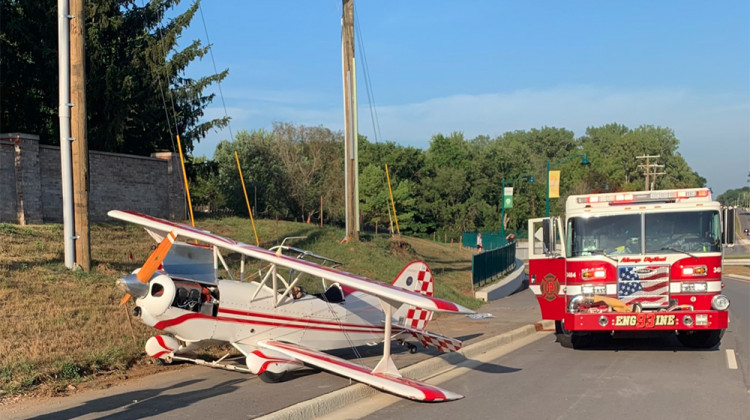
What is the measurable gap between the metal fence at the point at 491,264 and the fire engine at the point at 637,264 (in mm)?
12034

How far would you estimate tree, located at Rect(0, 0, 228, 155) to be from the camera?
25.1 m

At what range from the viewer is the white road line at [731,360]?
9.89 meters

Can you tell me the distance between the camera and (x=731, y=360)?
411 inches

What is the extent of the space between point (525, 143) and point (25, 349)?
119 metres

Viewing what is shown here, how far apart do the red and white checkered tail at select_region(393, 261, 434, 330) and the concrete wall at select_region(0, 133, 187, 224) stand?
1111cm

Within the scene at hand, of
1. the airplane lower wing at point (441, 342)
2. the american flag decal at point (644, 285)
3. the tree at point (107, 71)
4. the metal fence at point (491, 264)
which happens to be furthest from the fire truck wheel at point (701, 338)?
the tree at point (107, 71)

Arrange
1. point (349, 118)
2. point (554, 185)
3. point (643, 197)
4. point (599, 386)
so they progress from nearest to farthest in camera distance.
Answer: point (599, 386) → point (643, 197) → point (349, 118) → point (554, 185)

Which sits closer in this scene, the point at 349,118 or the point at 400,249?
the point at 349,118

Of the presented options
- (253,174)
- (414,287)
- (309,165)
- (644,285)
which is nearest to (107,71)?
(414,287)

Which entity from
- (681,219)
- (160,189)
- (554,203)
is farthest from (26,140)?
(554,203)

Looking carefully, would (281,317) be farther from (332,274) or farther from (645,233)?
(645,233)

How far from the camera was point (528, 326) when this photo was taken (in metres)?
14.6

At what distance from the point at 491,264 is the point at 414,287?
16266 millimetres

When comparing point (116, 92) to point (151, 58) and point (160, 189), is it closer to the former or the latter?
point (151, 58)
